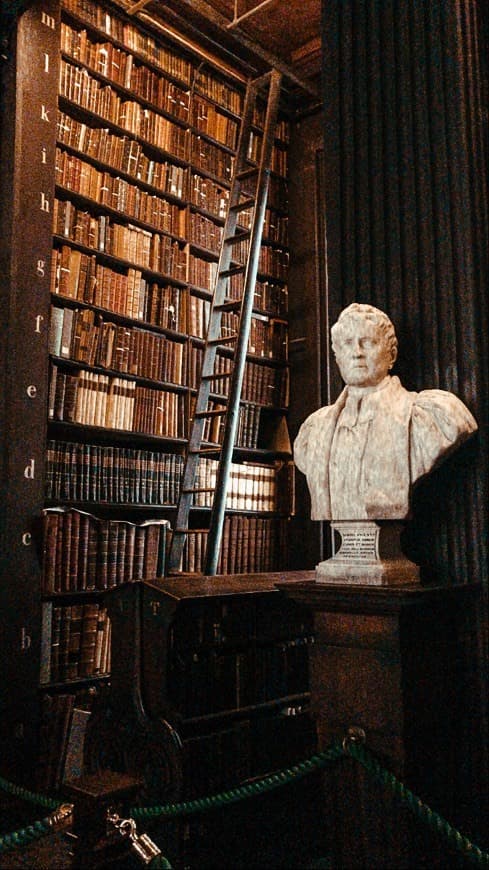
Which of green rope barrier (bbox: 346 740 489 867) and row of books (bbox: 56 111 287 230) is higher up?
row of books (bbox: 56 111 287 230)

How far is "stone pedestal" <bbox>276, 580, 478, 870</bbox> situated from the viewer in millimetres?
1670

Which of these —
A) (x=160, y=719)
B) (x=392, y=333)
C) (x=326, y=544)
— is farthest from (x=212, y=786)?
(x=326, y=544)

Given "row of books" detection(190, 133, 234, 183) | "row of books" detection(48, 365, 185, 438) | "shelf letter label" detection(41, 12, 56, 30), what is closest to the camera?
"shelf letter label" detection(41, 12, 56, 30)

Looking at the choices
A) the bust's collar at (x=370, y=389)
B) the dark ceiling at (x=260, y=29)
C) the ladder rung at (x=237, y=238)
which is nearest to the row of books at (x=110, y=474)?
the ladder rung at (x=237, y=238)

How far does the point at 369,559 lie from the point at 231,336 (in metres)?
2.49

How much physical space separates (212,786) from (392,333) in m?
1.50

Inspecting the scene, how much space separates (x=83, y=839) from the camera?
161 cm

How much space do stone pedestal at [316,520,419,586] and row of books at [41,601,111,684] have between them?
175 centimetres

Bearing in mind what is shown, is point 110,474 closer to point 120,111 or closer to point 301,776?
point 120,111

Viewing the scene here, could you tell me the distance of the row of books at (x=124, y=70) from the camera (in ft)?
11.8

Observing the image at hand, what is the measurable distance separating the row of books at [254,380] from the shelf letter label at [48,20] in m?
1.68

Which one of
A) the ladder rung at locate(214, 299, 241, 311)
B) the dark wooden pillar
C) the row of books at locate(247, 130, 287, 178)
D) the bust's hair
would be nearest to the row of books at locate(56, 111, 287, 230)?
the row of books at locate(247, 130, 287, 178)

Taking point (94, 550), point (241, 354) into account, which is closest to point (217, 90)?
point (241, 354)

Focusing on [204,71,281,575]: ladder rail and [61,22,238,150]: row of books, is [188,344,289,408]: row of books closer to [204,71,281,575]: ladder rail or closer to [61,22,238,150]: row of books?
[204,71,281,575]: ladder rail
